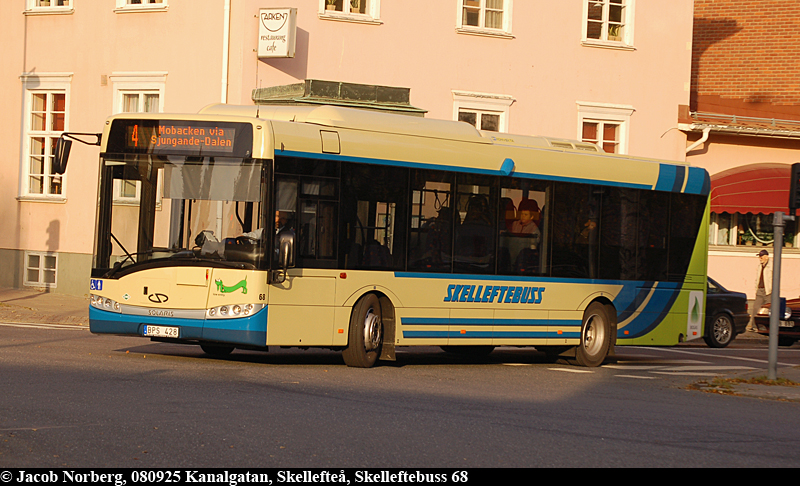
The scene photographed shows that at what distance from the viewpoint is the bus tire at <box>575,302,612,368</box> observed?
15.9m

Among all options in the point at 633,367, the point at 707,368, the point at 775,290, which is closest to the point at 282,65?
the point at 633,367

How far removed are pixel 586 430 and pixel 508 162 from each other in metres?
6.50

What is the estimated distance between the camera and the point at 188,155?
1241 cm

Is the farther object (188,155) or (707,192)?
(707,192)

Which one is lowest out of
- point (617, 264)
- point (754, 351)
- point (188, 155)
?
point (754, 351)

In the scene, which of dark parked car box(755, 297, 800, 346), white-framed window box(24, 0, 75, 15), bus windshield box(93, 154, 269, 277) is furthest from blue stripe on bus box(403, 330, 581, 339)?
white-framed window box(24, 0, 75, 15)

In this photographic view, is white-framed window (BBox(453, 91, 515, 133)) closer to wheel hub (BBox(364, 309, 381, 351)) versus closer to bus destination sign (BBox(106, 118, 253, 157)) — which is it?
wheel hub (BBox(364, 309, 381, 351))

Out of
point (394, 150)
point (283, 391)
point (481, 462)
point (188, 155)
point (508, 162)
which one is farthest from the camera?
point (508, 162)

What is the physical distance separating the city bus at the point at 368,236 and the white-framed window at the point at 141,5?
468 inches

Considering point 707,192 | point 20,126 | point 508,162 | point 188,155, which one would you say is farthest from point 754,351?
point 20,126

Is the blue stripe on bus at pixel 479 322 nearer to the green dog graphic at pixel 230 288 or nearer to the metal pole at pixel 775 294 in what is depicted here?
the green dog graphic at pixel 230 288

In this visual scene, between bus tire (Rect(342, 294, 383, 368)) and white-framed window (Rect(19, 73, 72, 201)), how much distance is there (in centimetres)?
1456

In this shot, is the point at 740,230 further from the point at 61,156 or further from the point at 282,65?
the point at 61,156
